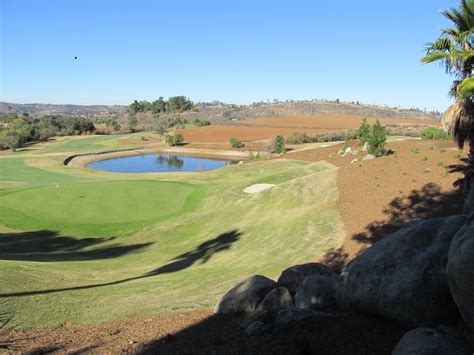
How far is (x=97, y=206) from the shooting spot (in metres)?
36.4

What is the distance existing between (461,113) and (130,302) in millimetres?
12882

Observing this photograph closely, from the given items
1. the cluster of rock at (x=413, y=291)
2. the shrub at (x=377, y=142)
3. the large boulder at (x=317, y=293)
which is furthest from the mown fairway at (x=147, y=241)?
the shrub at (x=377, y=142)

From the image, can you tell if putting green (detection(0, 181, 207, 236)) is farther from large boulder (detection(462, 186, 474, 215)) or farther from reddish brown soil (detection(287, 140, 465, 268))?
large boulder (detection(462, 186, 474, 215))

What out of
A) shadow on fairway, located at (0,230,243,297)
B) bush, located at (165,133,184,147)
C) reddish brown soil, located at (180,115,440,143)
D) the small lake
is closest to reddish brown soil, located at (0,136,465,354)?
shadow on fairway, located at (0,230,243,297)

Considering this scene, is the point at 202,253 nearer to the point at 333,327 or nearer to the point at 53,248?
the point at 53,248

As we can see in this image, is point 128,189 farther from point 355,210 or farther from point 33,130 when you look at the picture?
point 33,130

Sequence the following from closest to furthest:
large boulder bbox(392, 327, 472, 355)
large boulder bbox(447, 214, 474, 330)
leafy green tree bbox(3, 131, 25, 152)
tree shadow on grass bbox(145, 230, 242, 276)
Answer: large boulder bbox(447, 214, 474, 330)
large boulder bbox(392, 327, 472, 355)
tree shadow on grass bbox(145, 230, 242, 276)
leafy green tree bbox(3, 131, 25, 152)

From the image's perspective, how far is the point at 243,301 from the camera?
39.0 feet

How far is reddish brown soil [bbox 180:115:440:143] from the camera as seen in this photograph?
5305 inches

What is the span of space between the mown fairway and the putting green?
9cm

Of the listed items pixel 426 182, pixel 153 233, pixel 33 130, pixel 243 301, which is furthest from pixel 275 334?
pixel 33 130

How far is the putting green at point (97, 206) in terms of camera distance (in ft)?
104

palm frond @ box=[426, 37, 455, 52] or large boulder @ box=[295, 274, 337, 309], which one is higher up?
palm frond @ box=[426, 37, 455, 52]

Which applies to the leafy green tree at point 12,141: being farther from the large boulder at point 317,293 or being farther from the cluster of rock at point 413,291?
the cluster of rock at point 413,291
